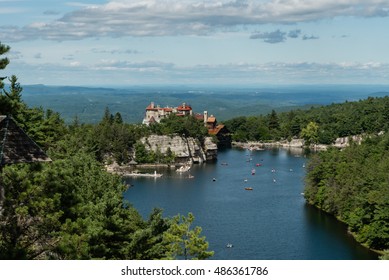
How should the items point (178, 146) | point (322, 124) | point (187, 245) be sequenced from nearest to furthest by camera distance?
point (187, 245) → point (178, 146) → point (322, 124)

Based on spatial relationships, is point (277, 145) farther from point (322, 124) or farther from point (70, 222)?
point (70, 222)

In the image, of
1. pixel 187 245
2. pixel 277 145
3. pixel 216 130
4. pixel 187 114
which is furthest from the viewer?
pixel 277 145

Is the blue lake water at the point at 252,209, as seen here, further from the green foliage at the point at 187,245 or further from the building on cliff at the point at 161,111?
the building on cliff at the point at 161,111

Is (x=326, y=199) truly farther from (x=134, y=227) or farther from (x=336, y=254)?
(x=134, y=227)

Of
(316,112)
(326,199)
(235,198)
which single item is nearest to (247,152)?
(316,112)

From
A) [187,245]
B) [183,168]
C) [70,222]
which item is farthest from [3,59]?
[183,168]

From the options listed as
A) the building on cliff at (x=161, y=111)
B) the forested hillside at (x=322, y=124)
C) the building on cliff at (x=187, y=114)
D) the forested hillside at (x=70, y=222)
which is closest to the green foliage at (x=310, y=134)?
the forested hillside at (x=322, y=124)
